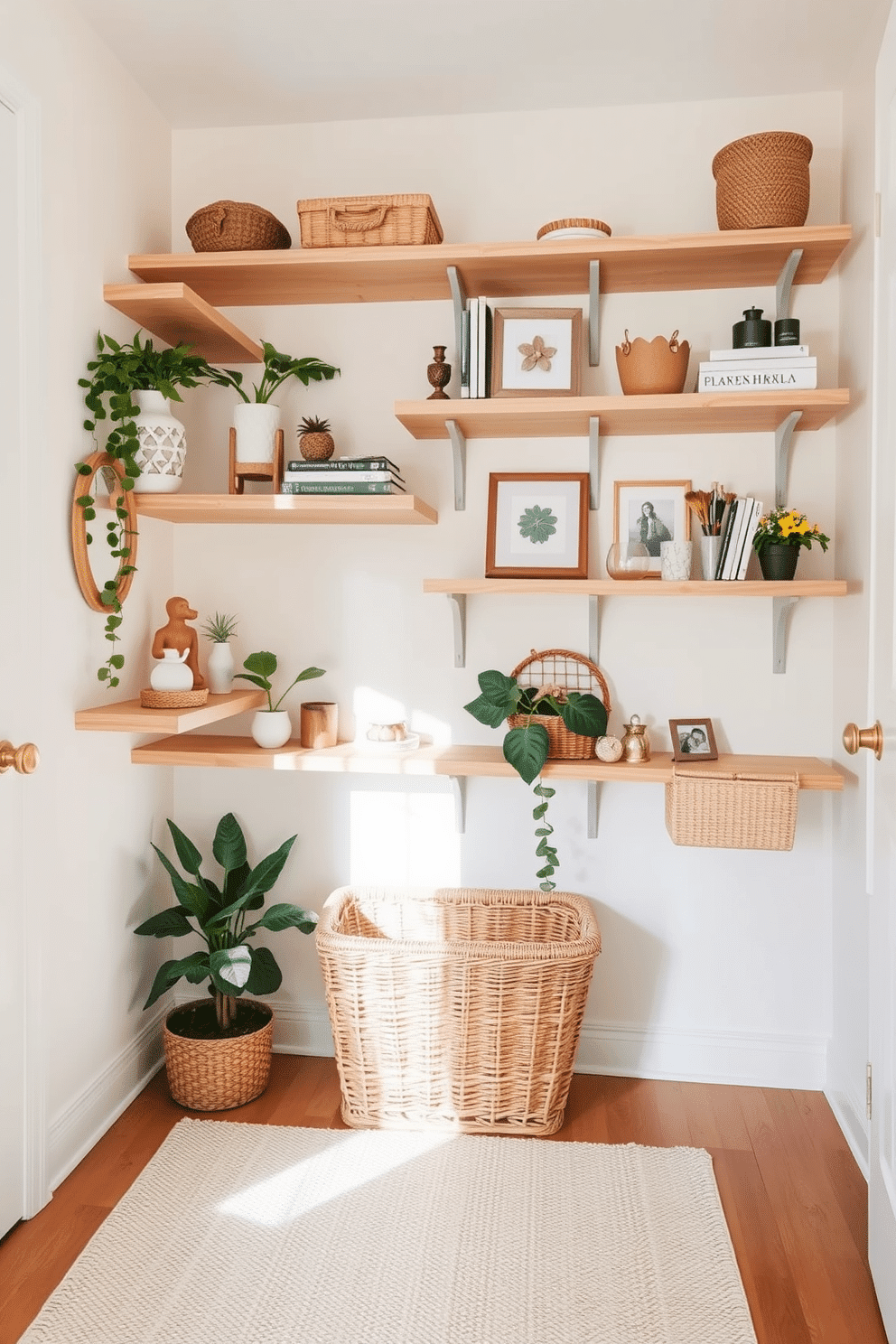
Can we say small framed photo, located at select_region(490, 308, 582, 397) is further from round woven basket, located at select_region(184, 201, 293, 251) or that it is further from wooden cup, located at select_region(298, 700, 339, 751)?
wooden cup, located at select_region(298, 700, 339, 751)

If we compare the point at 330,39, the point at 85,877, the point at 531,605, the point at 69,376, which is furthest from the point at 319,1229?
the point at 330,39

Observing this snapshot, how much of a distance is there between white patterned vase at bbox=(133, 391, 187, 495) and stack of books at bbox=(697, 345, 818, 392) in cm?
122

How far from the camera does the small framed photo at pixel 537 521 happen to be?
7.90ft

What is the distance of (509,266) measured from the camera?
2275 mm

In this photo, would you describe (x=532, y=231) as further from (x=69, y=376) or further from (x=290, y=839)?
(x=290, y=839)

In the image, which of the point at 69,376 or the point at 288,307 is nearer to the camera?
the point at 69,376

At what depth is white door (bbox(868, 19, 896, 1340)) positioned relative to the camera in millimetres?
1535

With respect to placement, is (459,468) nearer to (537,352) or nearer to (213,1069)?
(537,352)

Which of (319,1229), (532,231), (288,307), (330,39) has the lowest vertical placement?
(319,1229)

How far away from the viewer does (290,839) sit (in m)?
2.47

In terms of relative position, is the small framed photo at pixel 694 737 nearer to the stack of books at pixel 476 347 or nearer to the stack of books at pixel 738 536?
the stack of books at pixel 738 536

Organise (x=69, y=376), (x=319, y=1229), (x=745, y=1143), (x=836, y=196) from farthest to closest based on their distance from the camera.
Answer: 1. (x=836, y=196)
2. (x=745, y=1143)
3. (x=69, y=376)
4. (x=319, y=1229)

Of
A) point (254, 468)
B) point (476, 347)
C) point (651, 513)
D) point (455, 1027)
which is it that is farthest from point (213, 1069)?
point (476, 347)

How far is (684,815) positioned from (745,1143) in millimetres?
746
